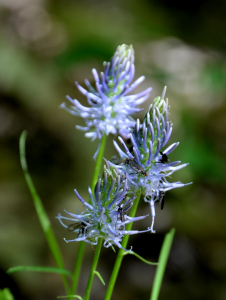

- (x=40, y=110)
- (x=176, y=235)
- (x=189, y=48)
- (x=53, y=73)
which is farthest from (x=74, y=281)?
(x=189, y=48)

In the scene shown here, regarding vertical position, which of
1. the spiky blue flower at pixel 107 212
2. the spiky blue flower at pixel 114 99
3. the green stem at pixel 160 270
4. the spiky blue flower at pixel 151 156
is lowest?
the green stem at pixel 160 270

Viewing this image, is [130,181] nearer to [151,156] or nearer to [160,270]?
[151,156]

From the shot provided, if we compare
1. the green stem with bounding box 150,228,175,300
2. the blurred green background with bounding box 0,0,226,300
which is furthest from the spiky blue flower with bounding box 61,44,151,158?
the blurred green background with bounding box 0,0,226,300

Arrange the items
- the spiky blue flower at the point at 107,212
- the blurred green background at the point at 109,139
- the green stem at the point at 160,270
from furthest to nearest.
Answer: the blurred green background at the point at 109,139 < the green stem at the point at 160,270 < the spiky blue flower at the point at 107,212

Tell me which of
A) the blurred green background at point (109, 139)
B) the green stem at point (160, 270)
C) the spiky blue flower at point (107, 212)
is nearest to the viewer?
the spiky blue flower at point (107, 212)

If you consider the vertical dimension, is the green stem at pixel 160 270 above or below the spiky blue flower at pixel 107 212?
below

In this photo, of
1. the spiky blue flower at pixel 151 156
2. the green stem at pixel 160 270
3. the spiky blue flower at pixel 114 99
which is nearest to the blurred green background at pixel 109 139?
the green stem at pixel 160 270

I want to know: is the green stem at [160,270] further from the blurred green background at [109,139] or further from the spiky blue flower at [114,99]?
the blurred green background at [109,139]

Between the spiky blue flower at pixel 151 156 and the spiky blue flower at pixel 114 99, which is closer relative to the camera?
the spiky blue flower at pixel 151 156
